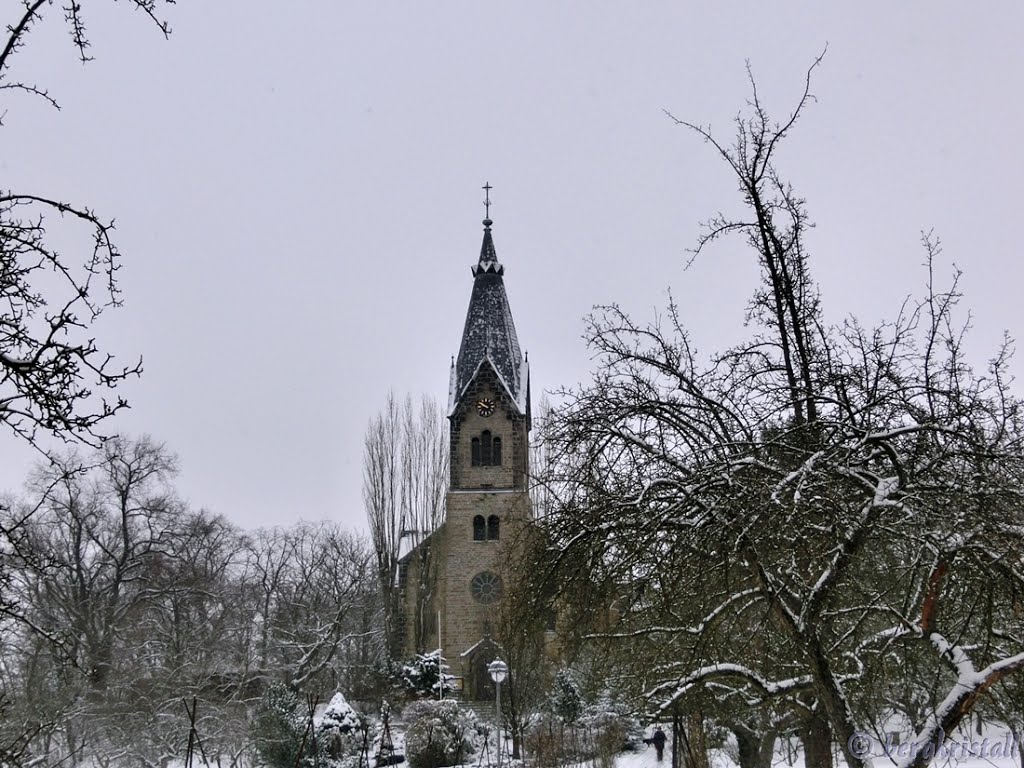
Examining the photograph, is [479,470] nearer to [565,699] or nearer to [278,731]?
[565,699]

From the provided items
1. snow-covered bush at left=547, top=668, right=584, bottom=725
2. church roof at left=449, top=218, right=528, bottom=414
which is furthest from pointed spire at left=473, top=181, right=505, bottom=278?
snow-covered bush at left=547, top=668, right=584, bottom=725

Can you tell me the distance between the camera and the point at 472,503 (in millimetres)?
42156

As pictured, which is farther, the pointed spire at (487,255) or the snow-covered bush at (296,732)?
the pointed spire at (487,255)

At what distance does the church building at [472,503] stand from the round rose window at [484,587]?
0.13 feet

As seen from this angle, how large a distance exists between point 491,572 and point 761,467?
3495 centimetres

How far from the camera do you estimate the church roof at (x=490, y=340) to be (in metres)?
42.9

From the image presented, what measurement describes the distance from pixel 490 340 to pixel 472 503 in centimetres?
686

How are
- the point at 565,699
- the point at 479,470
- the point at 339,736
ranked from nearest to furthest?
1. the point at 339,736
2. the point at 565,699
3. the point at 479,470

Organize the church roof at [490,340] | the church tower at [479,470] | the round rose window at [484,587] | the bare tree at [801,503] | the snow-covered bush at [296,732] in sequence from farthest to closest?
1. the church roof at [490,340]
2. the round rose window at [484,587]
3. the church tower at [479,470]
4. the snow-covered bush at [296,732]
5. the bare tree at [801,503]

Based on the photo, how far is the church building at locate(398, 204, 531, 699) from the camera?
1618 inches

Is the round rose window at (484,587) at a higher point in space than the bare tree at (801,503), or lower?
higher

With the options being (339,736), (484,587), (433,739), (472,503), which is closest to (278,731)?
(339,736)

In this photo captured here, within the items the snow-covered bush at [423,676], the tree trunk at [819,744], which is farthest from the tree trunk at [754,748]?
the snow-covered bush at [423,676]

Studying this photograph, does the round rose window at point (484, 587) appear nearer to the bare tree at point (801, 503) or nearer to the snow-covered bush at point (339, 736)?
the snow-covered bush at point (339, 736)
